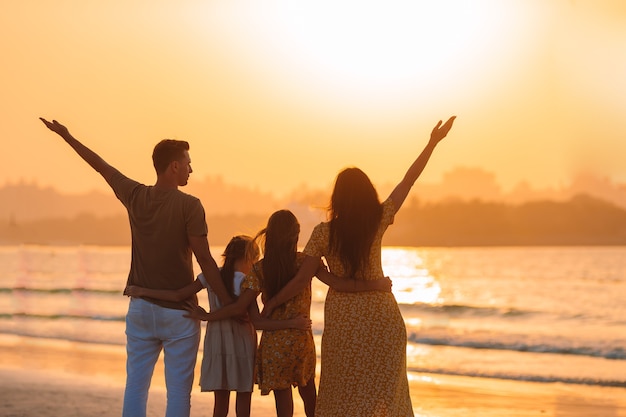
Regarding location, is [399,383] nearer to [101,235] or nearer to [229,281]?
[229,281]

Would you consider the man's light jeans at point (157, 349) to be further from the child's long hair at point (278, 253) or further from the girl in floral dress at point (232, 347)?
the child's long hair at point (278, 253)

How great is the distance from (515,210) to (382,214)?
76.0 meters

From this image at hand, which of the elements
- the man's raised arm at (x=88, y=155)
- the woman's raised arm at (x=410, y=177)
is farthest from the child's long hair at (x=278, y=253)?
the man's raised arm at (x=88, y=155)

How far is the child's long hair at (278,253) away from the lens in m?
5.47

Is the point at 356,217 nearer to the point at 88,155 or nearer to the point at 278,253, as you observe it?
the point at 278,253

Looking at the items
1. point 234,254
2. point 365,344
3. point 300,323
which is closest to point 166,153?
point 234,254

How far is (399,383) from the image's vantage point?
17.5 ft

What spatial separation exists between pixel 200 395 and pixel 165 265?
5633mm

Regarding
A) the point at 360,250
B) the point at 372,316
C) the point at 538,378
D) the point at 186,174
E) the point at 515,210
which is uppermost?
the point at 515,210

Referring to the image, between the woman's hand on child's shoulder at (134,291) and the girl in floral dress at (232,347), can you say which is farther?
the girl in floral dress at (232,347)

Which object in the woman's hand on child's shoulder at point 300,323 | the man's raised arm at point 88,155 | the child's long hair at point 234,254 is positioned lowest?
the woman's hand on child's shoulder at point 300,323

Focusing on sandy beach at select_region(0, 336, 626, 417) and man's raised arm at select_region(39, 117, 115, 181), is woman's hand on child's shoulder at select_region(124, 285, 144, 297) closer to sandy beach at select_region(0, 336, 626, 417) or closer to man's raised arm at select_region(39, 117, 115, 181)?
man's raised arm at select_region(39, 117, 115, 181)

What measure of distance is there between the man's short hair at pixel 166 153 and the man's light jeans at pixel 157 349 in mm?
790

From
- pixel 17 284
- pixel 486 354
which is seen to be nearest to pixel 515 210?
pixel 17 284
